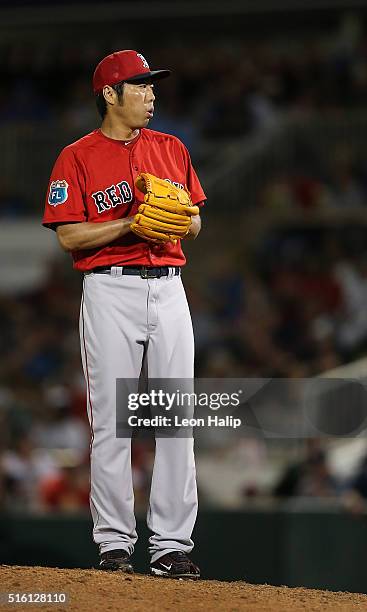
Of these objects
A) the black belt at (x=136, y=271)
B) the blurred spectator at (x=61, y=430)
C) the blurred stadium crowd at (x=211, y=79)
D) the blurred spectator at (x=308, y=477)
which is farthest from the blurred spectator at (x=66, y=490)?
the blurred stadium crowd at (x=211, y=79)

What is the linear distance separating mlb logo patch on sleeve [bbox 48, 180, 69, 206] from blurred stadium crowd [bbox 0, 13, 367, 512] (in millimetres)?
3026

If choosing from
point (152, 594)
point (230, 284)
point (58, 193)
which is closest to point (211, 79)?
point (230, 284)

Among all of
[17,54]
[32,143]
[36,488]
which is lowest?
[36,488]

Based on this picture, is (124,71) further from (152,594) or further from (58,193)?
(152,594)

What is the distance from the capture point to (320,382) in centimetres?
659

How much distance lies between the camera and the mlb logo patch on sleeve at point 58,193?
405 centimetres

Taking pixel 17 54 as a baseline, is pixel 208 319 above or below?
below

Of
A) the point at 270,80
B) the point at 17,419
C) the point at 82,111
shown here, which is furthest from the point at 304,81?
the point at 17,419

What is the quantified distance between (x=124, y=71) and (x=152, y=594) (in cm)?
175

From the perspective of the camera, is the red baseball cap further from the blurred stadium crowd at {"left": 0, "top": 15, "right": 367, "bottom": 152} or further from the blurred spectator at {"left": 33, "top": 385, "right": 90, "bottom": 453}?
the blurred stadium crowd at {"left": 0, "top": 15, "right": 367, "bottom": 152}

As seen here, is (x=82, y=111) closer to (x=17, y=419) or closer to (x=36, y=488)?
(x=17, y=419)

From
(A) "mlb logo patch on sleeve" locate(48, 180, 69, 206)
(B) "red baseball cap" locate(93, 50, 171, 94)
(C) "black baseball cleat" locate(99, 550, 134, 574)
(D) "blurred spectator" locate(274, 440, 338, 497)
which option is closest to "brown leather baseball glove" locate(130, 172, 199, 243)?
(A) "mlb logo patch on sleeve" locate(48, 180, 69, 206)

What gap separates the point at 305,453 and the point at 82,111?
593 cm

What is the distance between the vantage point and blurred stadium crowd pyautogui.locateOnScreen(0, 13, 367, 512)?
26.1 ft
